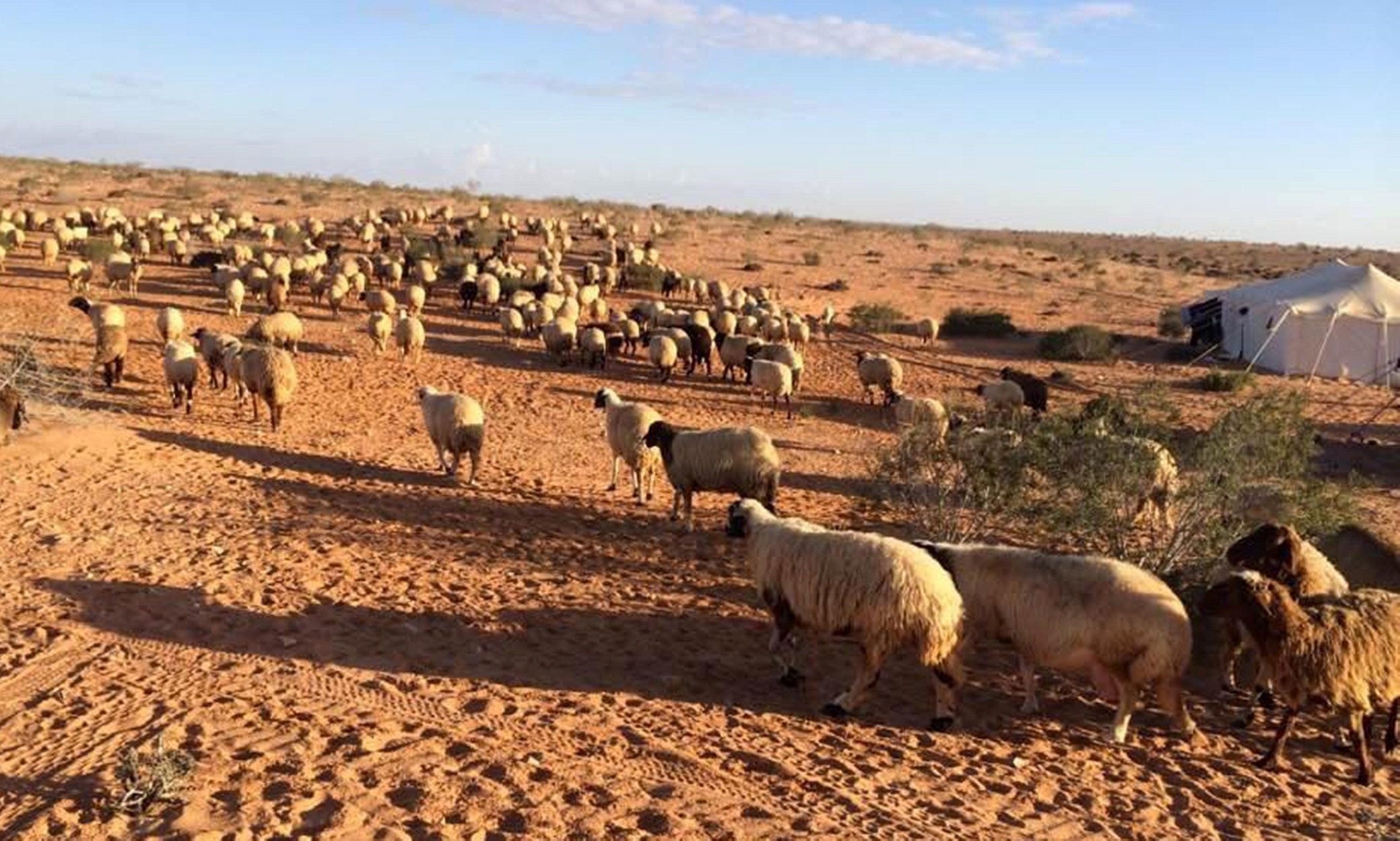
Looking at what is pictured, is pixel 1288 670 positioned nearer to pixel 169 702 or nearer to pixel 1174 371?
pixel 169 702

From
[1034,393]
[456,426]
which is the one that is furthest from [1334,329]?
[456,426]

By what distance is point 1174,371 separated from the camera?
26156 mm

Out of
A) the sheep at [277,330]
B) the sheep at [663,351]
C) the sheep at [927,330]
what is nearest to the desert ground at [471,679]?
the sheep at [277,330]

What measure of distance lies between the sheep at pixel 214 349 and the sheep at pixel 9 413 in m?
3.77

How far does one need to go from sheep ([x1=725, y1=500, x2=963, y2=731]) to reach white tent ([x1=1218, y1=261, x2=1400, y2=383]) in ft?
72.1

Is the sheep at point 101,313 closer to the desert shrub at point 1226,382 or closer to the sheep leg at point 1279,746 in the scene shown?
the sheep leg at point 1279,746

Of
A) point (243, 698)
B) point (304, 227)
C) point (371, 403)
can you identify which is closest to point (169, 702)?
point (243, 698)

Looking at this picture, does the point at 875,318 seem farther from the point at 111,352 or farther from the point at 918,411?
the point at 111,352

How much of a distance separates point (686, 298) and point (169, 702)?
27.6 meters

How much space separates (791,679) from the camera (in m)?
7.84

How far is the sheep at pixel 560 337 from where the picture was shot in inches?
895

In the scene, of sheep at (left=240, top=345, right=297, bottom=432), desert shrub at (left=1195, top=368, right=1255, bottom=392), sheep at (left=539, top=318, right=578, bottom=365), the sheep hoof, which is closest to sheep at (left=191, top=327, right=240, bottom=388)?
sheep at (left=240, top=345, right=297, bottom=432)

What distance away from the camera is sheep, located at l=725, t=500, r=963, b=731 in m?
7.09

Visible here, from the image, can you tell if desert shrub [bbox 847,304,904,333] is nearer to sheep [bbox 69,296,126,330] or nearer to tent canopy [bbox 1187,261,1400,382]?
tent canopy [bbox 1187,261,1400,382]
